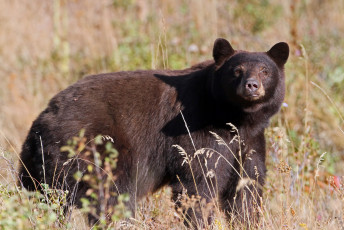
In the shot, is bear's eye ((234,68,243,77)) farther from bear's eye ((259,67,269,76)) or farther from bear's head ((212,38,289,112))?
bear's eye ((259,67,269,76))

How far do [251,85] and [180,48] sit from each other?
13.3 feet

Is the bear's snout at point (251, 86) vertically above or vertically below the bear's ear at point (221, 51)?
below

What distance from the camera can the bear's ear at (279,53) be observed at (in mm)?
Result: 4688

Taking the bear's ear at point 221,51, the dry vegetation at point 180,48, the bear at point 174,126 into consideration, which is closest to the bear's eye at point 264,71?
the bear at point 174,126

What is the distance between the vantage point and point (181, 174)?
14.9 ft

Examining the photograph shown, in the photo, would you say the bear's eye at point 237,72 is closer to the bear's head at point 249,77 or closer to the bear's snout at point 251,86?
the bear's head at point 249,77

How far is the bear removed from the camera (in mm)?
4473

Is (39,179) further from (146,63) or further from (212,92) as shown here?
(146,63)

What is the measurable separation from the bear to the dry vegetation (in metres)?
0.42

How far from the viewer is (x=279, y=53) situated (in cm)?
474

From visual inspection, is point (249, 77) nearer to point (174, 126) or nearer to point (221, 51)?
point (221, 51)

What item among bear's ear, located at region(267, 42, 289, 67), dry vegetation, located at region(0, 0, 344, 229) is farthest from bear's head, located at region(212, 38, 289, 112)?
dry vegetation, located at region(0, 0, 344, 229)

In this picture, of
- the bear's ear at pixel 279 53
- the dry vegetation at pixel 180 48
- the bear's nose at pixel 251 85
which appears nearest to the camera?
the bear's nose at pixel 251 85

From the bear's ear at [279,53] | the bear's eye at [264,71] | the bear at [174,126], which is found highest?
the bear's ear at [279,53]
